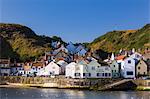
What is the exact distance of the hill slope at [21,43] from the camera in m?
93.4

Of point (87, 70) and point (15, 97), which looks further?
point (87, 70)

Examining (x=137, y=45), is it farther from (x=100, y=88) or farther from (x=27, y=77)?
(x=100, y=88)

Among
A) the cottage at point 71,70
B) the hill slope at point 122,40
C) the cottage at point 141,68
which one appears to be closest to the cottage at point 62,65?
the cottage at point 71,70

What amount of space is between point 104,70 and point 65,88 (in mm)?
5420

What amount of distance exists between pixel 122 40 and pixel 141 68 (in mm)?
57594

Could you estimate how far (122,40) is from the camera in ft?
376

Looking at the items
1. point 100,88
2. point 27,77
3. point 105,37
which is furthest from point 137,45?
point 100,88

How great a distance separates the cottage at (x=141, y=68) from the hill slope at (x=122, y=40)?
3667cm

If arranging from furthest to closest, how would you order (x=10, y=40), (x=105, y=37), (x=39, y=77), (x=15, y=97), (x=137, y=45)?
(x=105, y=37), (x=10, y=40), (x=137, y=45), (x=39, y=77), (x=15, y=97)

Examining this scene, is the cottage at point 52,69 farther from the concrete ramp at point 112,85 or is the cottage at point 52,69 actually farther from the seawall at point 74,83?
the concrete ramp at point 112,85

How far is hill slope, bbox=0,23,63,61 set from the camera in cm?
9340

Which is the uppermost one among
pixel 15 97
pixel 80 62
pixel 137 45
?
pixel 137 45

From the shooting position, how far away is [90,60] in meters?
58.1

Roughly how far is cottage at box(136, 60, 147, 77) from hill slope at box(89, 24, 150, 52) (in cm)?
3667
